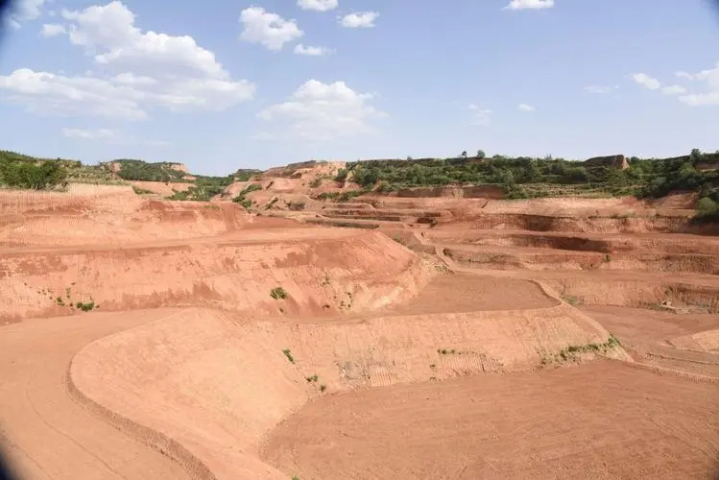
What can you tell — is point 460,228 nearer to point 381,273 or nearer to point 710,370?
point 381,273

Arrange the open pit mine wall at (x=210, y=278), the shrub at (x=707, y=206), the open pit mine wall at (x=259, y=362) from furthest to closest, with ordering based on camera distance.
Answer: the shrub at (x=707, y=206) → the open pit mine wall at (x=210, y=278) → the open pit mine wall at (x=259, y=362)

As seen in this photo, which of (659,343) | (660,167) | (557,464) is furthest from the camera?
(660,167)

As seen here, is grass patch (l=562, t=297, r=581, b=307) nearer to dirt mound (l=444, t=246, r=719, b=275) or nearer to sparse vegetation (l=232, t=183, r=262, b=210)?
dirt mound (l=444, t=246, r=719, b=275)

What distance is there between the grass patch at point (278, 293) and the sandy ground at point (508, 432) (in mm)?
5825

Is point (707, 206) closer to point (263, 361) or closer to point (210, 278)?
point (210, 278)

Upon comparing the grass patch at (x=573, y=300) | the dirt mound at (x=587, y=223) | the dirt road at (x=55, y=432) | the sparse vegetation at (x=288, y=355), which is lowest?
the grass patch at (x=573, y=300)

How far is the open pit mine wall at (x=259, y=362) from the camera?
37.9 ft

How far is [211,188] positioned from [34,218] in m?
74.2

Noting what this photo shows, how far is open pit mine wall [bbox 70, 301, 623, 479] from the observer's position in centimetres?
1154

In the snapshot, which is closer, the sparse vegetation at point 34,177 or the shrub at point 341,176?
the sparse vegetation at point 34,177

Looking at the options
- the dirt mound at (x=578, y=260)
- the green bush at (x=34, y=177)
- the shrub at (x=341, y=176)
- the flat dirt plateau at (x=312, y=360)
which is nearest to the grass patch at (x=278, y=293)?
the flat dirt plateau at (x=312, y=360)

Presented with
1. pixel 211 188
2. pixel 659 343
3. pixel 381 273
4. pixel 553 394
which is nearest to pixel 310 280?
pixel 381 273

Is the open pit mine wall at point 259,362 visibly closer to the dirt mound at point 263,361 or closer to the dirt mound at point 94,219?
the dirt mound at point 263,361

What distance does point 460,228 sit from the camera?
161ft
